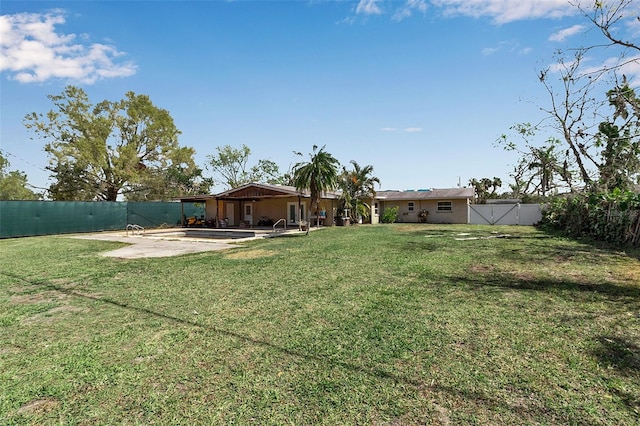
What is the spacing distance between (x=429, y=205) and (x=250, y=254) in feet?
68.1

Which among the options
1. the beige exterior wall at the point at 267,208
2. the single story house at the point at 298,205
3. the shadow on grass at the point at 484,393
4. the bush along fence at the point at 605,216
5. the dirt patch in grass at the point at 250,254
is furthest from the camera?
the beige exterior wall at the point at 267,208

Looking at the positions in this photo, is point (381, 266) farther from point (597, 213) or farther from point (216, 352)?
point (597, 213)

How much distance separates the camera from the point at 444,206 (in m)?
26.8

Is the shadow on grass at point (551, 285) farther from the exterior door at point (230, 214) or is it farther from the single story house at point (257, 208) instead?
the exterior door at point (230, 214)

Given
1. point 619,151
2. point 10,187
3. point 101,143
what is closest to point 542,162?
point 619,151

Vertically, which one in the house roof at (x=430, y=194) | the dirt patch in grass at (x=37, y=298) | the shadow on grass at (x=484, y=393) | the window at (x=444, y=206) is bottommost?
the shadow on grass at (x=484, y=393)

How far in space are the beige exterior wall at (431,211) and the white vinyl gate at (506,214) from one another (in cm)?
80

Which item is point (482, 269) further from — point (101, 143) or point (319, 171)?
point (101, 143)

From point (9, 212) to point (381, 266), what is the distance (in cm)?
1958

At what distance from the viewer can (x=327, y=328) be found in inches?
156

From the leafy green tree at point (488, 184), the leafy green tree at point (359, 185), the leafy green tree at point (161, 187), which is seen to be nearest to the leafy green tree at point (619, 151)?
the leafy green tree at point (359, 185)

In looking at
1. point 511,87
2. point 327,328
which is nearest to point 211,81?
point 511,87

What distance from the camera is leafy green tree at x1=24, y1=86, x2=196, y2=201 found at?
967 inches

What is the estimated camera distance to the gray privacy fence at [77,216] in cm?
1691
